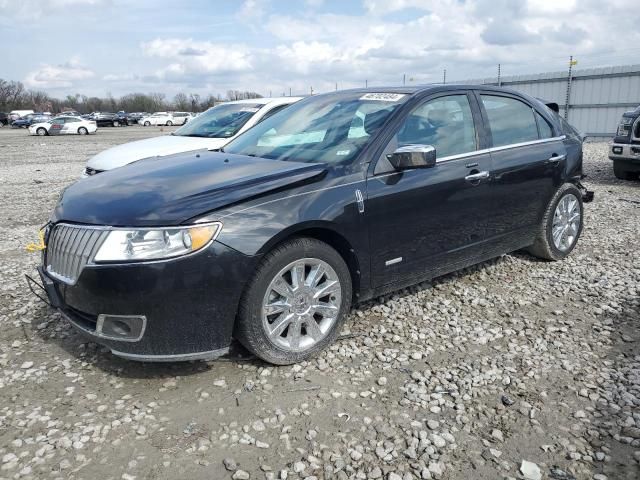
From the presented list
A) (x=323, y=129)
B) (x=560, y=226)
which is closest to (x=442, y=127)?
(x=323, y=129)

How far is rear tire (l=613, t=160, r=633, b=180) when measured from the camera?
1004 centimetres

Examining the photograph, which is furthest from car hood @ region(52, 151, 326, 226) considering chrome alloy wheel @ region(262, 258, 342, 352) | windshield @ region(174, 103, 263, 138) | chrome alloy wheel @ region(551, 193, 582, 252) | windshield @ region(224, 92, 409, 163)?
windshield @ region(174, 103, 263, 138)

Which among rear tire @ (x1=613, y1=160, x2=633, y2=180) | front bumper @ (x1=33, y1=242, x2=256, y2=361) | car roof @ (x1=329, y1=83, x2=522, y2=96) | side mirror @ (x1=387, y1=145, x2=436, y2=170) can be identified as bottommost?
rear tire @ (x1=613, y1=160, x2=633, y2=180)

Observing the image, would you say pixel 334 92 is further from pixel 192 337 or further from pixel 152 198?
pixel 192 337

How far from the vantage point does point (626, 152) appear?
31.3 feet

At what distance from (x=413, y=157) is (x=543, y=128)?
7.29ft

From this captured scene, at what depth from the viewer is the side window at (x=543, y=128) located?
199 inches

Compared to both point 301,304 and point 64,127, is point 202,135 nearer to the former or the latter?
point 301,304

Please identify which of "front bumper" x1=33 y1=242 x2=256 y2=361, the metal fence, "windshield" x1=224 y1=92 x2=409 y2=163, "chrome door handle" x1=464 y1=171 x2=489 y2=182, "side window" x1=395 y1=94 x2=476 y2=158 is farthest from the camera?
the metal fence

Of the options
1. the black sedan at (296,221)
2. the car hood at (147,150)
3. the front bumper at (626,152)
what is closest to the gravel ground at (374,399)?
the black sedan at (296,221)

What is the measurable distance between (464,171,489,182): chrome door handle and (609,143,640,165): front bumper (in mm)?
6724

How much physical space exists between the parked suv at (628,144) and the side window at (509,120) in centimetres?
569

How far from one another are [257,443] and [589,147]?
A: 17.5m

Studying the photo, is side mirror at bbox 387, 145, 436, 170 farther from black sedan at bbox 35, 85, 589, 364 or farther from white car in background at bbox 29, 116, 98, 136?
white car in background at bbox 29, 116, 98, 136
